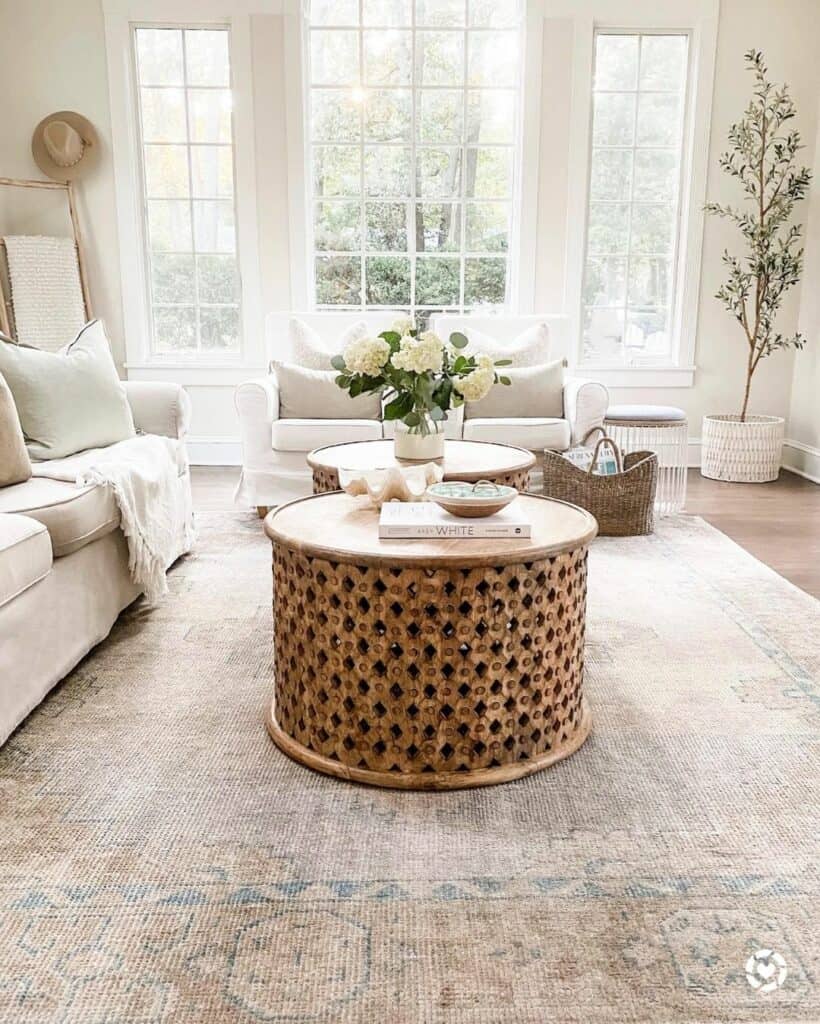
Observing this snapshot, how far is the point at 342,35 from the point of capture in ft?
17.6

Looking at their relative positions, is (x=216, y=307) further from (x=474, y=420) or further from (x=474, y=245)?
(x=474, y=420)

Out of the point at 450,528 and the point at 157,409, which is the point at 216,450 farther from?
the point at 450,528

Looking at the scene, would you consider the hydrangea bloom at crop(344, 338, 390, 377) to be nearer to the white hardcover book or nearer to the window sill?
the white hardcover book

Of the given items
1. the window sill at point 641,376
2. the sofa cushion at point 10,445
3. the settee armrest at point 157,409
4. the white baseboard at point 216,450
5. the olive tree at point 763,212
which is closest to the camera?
the sofa cushion at point 10,445

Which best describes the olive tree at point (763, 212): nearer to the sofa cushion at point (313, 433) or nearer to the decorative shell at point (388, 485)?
the sofa cushion at point (313, 433)

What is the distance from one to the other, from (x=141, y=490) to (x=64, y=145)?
3188 mm

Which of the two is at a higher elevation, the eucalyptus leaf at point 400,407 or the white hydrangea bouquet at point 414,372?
the white hydrangea bouquet at point 414,372

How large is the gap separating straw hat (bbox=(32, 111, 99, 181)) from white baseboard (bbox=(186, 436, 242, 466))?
5.59ft

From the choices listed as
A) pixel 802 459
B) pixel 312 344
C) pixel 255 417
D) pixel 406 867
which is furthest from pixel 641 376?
pixel 406 867

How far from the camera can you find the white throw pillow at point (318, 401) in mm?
4418

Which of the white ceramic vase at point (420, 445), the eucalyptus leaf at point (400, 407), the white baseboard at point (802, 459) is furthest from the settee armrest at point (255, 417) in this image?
the white baseboard at point (802, 459)

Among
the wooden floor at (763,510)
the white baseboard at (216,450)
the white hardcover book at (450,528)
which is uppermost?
the white hardcover book at (450,528)

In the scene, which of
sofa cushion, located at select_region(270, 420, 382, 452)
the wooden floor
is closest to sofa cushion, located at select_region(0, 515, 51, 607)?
sofa cushion, located at select_region(270, 420, 382, 452)

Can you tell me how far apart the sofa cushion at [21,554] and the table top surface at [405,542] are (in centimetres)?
61
